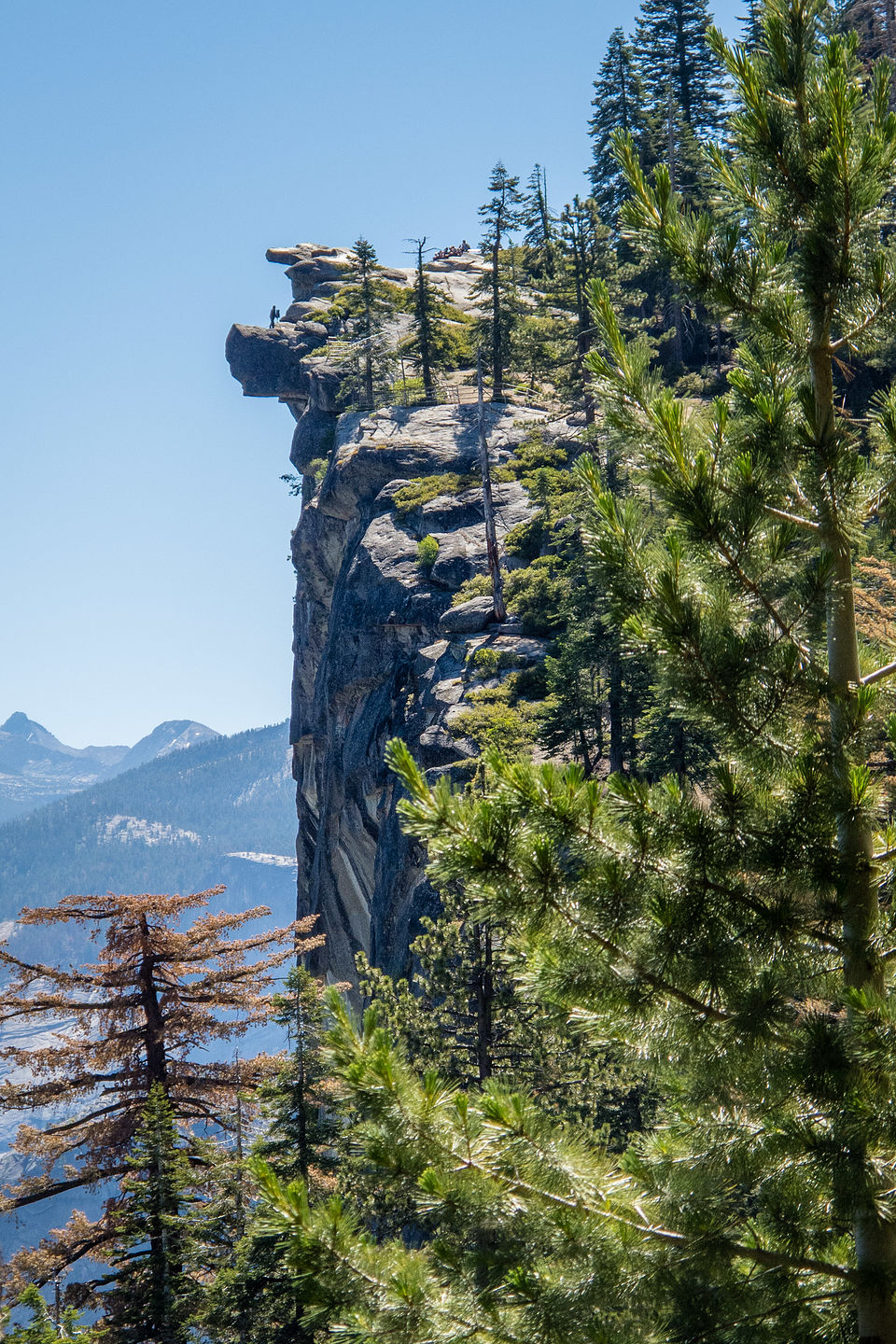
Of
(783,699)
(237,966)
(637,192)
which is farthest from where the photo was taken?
(237,966)

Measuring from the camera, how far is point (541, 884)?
445cm

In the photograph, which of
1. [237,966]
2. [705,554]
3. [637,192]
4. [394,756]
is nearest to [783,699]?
[705,554]

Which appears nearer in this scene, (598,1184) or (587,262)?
(598,1184)

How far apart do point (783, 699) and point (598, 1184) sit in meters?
2.57

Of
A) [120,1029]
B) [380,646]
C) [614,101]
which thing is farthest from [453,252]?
[120,1029]

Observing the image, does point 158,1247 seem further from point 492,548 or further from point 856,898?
Result: point 492,548

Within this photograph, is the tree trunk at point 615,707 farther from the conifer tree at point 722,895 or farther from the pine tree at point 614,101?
the pine tree at point 614,101

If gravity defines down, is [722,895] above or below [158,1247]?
above

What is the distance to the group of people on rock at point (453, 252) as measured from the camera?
270 feet

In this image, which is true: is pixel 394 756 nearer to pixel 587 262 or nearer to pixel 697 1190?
pixel 697 1190

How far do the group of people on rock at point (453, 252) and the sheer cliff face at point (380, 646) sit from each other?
34.3 metres

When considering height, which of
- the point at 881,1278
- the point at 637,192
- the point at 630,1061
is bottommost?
the point at 881,1278

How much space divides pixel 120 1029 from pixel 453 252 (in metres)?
78.3

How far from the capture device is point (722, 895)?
4.64 meters
